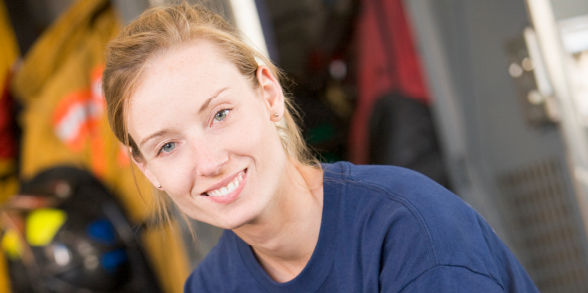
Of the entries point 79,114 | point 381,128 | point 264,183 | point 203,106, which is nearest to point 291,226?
point 264,183

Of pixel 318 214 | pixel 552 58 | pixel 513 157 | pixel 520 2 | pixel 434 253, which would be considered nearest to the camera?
pixel 434 253

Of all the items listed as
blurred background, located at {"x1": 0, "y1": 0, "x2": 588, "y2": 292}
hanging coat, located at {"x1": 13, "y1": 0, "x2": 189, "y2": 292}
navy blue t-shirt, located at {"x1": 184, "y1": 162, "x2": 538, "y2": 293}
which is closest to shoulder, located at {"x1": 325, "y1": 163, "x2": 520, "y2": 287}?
navy blue t-shirt, located at {"x1": 184, "y1": 162, "x2": 538, "y2": 293}

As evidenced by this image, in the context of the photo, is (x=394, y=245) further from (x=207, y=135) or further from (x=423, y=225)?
(x=207, y=135)

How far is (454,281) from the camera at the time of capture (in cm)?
60

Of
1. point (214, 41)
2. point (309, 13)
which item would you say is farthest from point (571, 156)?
point (309, 13)

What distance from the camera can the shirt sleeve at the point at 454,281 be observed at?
23.6 inches

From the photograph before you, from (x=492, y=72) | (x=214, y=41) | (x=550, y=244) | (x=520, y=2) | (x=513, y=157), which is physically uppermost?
(x=214, y=41)

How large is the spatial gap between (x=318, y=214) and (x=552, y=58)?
0.79 m

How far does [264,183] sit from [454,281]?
0.21m

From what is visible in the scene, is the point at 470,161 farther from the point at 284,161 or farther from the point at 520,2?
the point at 284,161

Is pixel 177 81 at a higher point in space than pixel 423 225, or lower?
higher

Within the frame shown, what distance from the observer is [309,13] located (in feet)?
7.59

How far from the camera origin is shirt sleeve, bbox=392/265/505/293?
0.60 meters

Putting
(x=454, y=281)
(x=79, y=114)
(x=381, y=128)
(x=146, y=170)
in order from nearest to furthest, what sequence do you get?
1. (x=454, y=281)
2. (x=146, y=170)
3. (x=381, y=128)
4. (x=79, y=114)
